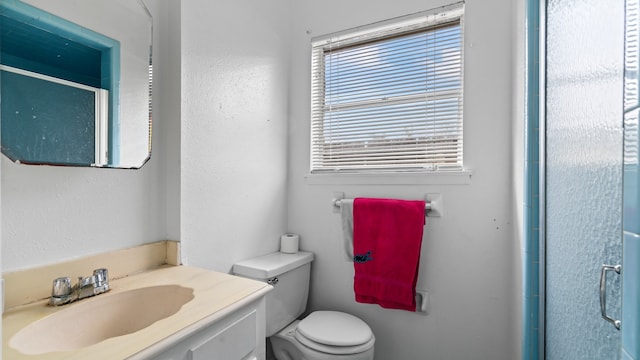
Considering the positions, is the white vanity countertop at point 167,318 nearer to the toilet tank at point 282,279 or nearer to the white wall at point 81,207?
the white wall at point 81,207

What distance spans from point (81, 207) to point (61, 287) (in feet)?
0.85

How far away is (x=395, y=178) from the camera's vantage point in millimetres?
1670

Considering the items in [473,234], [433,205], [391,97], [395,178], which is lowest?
[473,234]

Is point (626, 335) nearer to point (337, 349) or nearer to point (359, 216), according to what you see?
point (337, 349)

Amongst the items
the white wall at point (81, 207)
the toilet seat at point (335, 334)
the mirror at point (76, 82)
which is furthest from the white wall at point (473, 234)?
the mirror at point (76, 82)

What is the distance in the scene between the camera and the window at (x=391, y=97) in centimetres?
160

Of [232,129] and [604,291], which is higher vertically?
[232,129]

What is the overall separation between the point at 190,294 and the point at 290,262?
0.65 m

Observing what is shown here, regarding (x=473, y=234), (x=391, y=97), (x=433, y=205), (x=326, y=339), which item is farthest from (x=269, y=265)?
(x=391, y=97)

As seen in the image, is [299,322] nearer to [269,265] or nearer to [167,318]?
[269,265]

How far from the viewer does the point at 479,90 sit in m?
1.51

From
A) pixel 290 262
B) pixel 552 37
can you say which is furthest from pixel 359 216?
pixel 552 37

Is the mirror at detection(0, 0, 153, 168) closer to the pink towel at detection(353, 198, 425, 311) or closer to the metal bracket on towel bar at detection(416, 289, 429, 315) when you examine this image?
the pink towel at detection(353, 198, 425, 311)

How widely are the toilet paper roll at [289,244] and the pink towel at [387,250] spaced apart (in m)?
0.38
